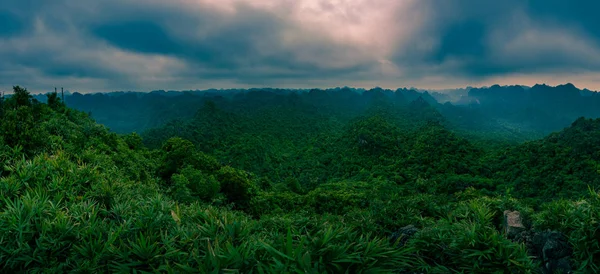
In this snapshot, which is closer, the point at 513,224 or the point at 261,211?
the point at 513,224

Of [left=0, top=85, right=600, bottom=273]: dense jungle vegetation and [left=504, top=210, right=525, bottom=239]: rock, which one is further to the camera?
[left=504, top=210, right=525, bottom=239]: rock

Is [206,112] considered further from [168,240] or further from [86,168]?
[168,240]

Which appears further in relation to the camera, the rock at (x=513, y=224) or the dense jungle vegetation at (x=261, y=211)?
the rock at (x=513, y=224)

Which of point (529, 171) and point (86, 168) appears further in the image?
point (529, 171)

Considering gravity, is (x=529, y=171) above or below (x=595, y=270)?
below

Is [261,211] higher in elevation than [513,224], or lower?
lower

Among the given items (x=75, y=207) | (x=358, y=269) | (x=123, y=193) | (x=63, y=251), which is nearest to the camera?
(x=358, y=269)

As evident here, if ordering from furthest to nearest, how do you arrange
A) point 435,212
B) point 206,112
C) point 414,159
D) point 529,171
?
1. point 206,112
2. point 414,159
3. point 529,171
4. point 435,212

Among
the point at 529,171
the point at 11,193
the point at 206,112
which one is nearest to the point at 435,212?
the point at 11,193
